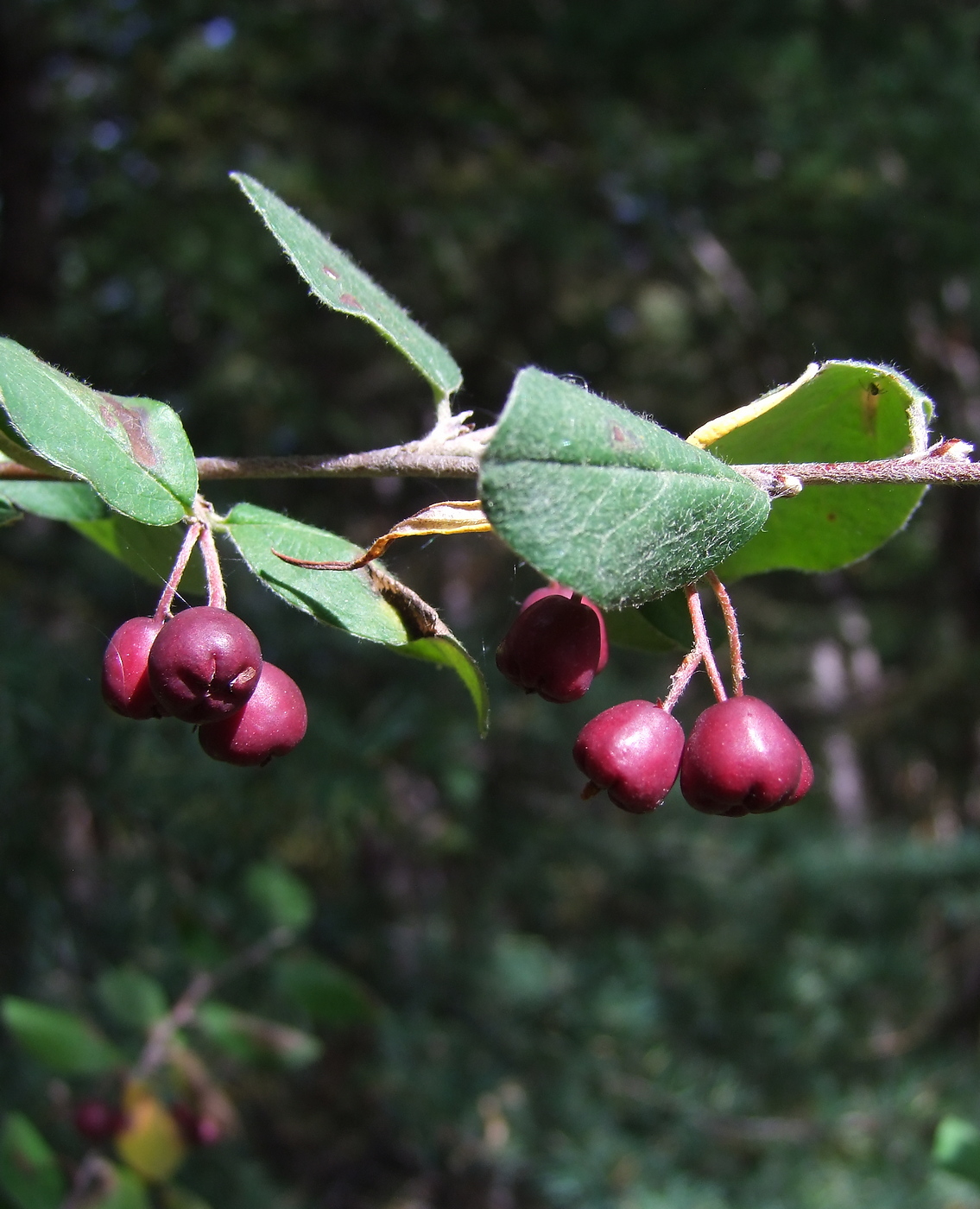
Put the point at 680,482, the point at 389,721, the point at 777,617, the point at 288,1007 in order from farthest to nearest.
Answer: the point at 777,617 → the point at 288,1007 → the point at 389,721 → the point at 680,482

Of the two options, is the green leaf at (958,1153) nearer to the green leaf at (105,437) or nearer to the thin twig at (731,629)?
the thin twig at (731,629)

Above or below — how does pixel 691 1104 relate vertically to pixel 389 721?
below

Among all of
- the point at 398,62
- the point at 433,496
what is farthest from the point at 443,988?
the point at 398,62

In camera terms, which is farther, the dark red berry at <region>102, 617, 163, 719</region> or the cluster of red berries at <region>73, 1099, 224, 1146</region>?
the cluster of red berries at <region>73, 1099, 224, 1146</region>

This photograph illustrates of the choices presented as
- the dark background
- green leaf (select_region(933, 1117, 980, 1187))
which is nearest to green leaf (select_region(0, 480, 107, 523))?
the dark background

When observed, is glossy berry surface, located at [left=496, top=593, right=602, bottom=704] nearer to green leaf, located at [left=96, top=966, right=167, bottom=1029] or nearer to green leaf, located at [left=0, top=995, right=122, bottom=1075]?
green leaf, located at [left=0, top=995, right=122, bottom=1075]

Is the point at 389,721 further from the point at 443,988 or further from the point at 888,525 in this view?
the point at 888,525

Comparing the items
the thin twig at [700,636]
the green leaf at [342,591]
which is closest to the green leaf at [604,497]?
the thin twig at [700,636]
